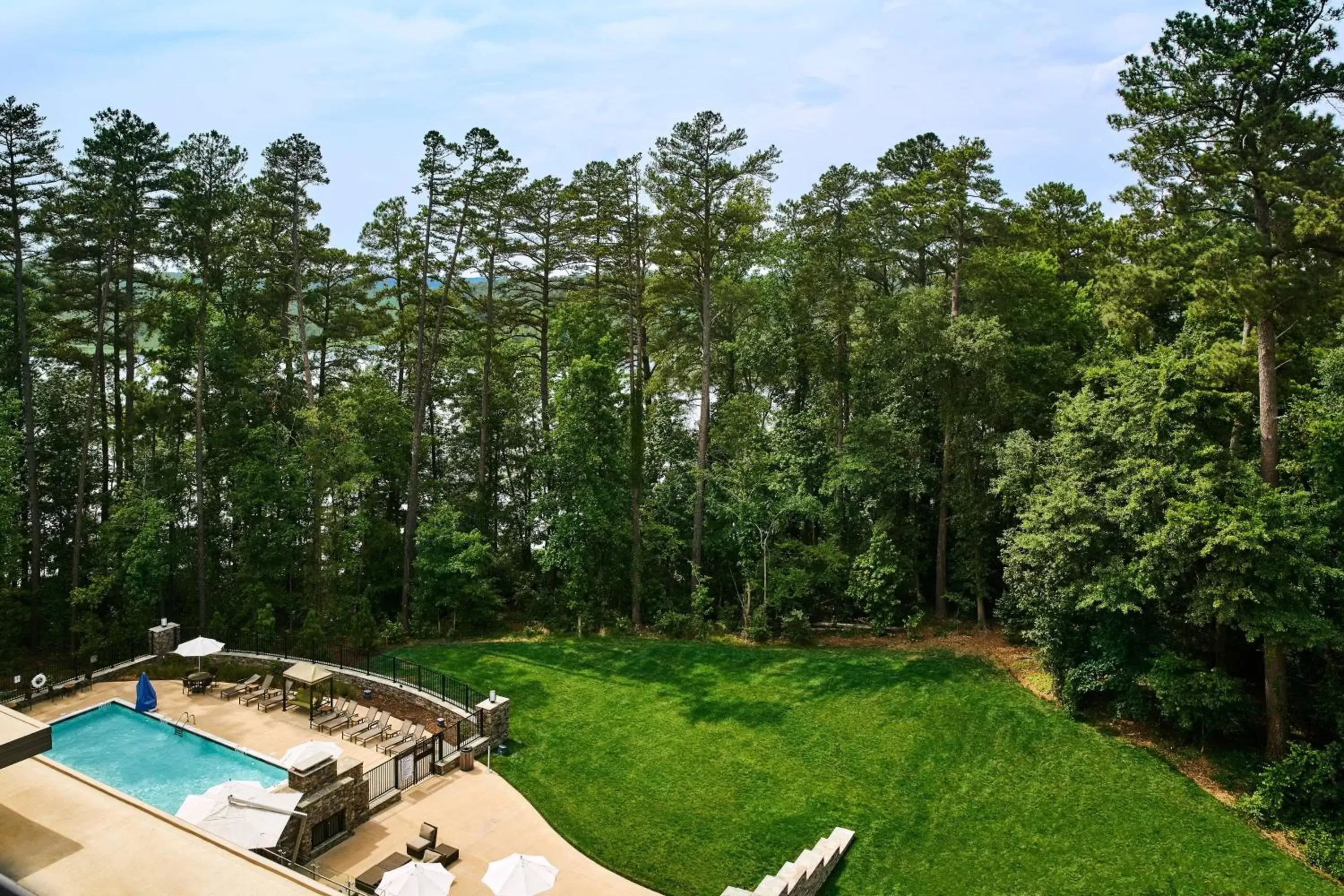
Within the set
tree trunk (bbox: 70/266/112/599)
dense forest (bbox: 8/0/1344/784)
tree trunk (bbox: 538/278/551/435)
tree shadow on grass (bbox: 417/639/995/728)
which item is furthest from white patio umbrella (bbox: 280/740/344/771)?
tree trunk (bbox: 538/278/551/435)

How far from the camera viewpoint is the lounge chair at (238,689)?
1977cm

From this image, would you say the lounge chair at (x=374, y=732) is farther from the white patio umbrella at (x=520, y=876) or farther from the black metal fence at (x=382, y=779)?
the white patio umbrella at (x=520, y=876)

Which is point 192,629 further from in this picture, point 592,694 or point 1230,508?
point 1230,508

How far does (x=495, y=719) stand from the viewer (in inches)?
686

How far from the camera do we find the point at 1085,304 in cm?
2370

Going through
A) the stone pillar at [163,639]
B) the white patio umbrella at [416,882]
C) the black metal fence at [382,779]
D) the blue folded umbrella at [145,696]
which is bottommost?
the black metal fence at [382,779]

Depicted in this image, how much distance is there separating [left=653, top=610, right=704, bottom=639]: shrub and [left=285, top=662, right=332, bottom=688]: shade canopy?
32.0 ft

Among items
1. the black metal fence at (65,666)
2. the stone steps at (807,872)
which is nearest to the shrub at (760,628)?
the stone steps at (807,872)

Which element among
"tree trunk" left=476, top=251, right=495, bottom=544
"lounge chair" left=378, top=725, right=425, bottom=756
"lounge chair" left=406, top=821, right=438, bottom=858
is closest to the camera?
"lounge chair" left=406, top=821, right=438, bottom=858

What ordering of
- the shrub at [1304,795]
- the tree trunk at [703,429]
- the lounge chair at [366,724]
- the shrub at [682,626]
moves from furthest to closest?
1. the tree trunk at [703,429]
2. the shrub at [682,626]
3. the lounge chair at [366,724]
4. the shrub at [1304,795]

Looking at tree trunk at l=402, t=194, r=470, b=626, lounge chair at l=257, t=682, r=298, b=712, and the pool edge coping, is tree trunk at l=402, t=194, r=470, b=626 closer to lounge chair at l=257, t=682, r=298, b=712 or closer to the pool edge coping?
lounge chair at l=257, t=682, r=298, b=712

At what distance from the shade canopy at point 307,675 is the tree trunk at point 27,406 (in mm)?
10333

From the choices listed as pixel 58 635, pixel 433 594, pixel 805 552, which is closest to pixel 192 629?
pixel 58 635

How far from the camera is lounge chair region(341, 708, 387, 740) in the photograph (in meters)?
17.4
